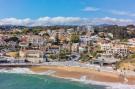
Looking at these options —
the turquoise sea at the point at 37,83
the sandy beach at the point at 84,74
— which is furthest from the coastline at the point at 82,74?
the turquoise sea at the point at 37,83

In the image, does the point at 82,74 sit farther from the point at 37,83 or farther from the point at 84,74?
the point at 37,83

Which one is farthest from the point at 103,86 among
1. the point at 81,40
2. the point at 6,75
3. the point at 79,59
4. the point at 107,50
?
the point at 81,40

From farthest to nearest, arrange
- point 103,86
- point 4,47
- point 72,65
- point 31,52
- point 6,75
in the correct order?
point 4,47 < point 31,52 < point 72,65 < point 6,75 < point 103,86

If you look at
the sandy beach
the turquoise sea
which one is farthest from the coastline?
the turquoise sea

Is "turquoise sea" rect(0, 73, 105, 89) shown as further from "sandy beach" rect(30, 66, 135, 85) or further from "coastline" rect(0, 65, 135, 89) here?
"sandy beach" rect(30, 66, 135, 85)

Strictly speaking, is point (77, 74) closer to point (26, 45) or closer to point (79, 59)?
point (79, 59)

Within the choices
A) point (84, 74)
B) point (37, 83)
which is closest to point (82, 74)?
point (84, 74)
